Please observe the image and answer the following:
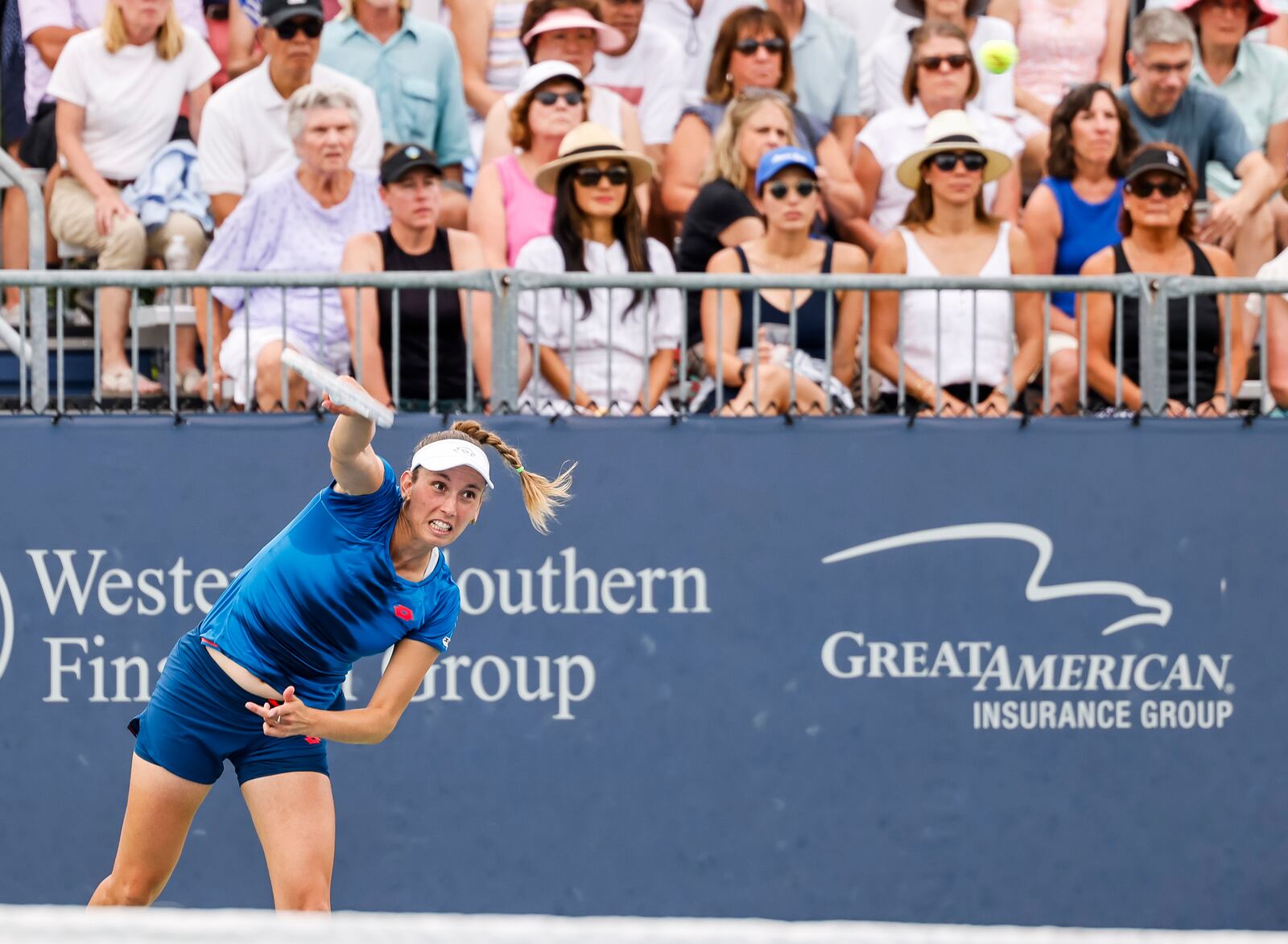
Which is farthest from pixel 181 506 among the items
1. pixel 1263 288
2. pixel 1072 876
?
pixel 1263 288

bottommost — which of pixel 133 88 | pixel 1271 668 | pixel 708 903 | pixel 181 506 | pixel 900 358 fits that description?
pixel 708 903

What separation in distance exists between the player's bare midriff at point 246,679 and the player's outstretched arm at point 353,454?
613mm

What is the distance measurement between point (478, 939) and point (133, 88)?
22.6ft

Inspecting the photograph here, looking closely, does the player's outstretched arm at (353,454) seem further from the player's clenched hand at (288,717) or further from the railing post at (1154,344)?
the railing post at (1154,344)

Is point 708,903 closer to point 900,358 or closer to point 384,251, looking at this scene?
point 900,358

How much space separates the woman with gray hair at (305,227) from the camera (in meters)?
7.47

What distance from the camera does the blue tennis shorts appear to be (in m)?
5.71

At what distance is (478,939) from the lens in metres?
2.30

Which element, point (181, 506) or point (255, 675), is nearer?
point (255, 675)

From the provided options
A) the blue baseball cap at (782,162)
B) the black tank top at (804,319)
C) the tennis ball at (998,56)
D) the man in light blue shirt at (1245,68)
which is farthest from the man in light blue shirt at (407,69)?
the man in light blue shirt at (1245,68)

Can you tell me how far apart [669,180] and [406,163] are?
1.56 metres

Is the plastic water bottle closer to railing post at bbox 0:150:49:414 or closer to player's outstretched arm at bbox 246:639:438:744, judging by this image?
railing post at bbox 0:150:49:414

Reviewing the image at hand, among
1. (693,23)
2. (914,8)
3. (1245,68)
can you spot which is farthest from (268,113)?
(1245,68)

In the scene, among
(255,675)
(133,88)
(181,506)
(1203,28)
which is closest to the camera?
(255,675)
